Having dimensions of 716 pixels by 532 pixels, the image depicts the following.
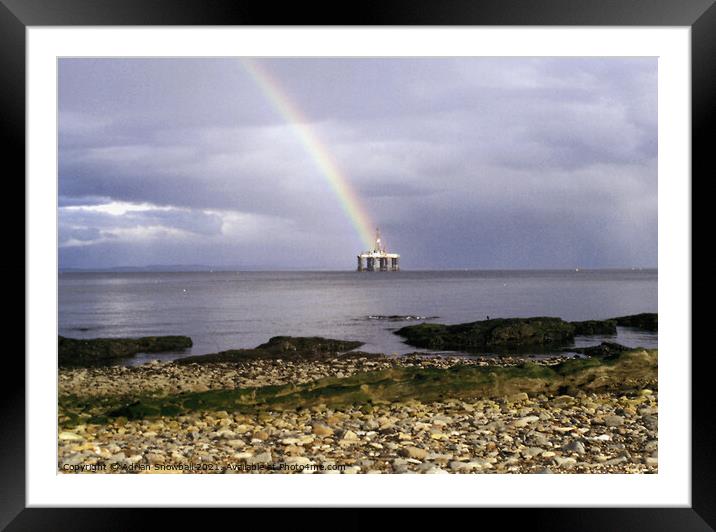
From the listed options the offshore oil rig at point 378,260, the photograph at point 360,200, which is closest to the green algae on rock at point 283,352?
the photograph at point 360,200

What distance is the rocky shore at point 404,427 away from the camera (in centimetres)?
301

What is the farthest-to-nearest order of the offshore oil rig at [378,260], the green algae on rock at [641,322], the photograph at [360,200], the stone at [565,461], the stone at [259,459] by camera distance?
the offshore oil rig at [378,260]
the photograph at [360,200]
the green algae on rock at [641,322]
the stone at [259,459]
the stone at [565,461]

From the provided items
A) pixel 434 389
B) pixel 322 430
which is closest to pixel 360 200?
pixel 434 389

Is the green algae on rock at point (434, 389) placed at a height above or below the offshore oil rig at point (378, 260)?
below

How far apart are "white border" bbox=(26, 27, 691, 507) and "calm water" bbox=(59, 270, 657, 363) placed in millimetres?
7191

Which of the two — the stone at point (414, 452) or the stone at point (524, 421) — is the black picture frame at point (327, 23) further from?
the stone at point (524, 421)

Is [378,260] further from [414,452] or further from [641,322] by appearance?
[414,452]

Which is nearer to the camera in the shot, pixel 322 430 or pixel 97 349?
pixel 322 430

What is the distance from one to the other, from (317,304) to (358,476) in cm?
1750

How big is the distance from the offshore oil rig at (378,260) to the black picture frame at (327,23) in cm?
1971

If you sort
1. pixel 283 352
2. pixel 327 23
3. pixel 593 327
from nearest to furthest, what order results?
1. pixel 327 23
2. pixel 283 352
3. pixel 593 327

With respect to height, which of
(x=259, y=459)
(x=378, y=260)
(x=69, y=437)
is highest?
(x=378, y=260)

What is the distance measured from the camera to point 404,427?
3.53 m

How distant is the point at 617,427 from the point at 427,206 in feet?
62.3
